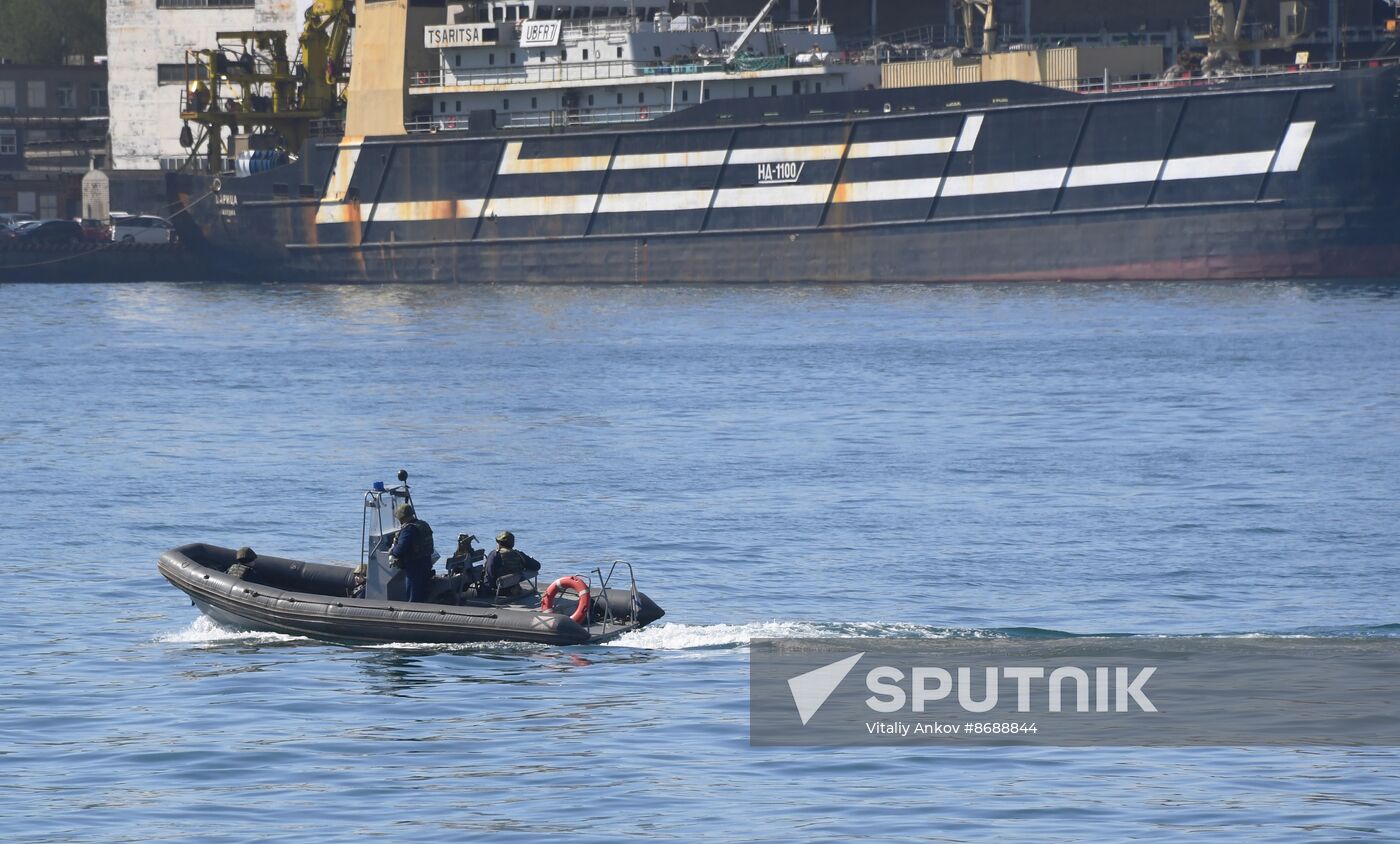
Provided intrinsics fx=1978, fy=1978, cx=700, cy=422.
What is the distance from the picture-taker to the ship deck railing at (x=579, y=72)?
72000mm

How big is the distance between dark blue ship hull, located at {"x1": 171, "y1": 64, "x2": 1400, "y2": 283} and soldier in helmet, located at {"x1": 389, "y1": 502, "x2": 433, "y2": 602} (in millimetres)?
45334

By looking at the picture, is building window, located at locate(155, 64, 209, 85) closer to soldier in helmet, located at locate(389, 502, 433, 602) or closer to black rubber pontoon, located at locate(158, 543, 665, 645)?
black rubber pontoon, located at locate(158, 543, 665, 645)

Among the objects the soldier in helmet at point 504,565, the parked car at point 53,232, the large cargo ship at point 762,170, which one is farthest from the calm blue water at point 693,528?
the parked car at point 53,232

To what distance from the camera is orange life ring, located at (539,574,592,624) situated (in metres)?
24.7

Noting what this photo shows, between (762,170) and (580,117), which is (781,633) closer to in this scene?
(762,170)

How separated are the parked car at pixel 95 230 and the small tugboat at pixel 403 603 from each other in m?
65.5

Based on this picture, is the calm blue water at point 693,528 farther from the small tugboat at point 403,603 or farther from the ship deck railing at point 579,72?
the ship deck railing at point 579,72

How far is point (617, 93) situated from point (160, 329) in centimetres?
1899

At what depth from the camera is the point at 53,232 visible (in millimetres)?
88688

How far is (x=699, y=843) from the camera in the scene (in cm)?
1794

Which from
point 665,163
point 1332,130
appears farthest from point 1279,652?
point 665,163

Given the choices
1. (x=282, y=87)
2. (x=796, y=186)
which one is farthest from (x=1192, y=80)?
(x=282, y=87)
